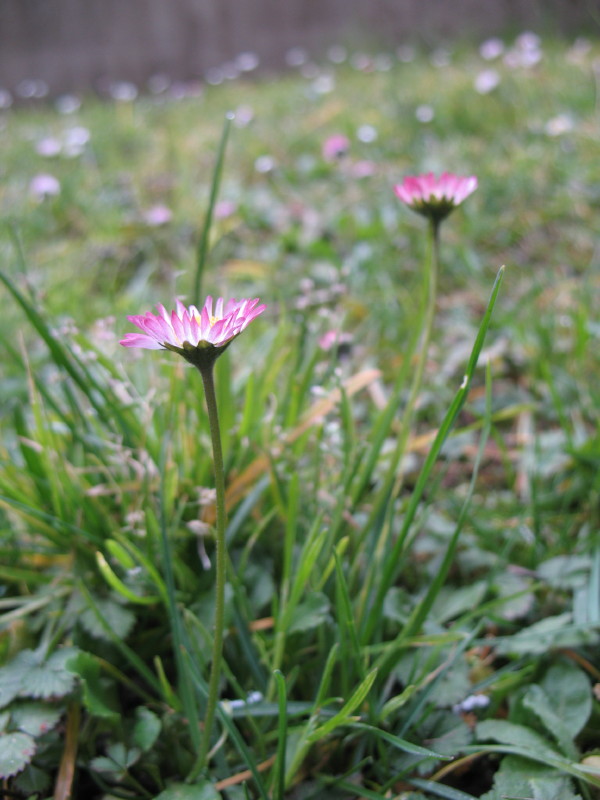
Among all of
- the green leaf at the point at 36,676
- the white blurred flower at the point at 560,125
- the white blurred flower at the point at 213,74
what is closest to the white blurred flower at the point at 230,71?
the white blurred flower at the point at 213,74

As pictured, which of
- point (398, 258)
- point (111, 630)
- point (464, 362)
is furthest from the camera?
point (398, 258)

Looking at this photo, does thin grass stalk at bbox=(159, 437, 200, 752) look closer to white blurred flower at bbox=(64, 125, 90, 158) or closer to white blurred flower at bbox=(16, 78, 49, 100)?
white blurred flower at bbox=(64, 125, 90, 158)

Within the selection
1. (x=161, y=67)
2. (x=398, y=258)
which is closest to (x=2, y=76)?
(x=161, y=67)

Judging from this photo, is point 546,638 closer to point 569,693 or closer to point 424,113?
point 569,693

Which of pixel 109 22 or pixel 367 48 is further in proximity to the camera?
pixel 109 22

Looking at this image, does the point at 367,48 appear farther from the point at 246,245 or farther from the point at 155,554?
the point at 155,554
